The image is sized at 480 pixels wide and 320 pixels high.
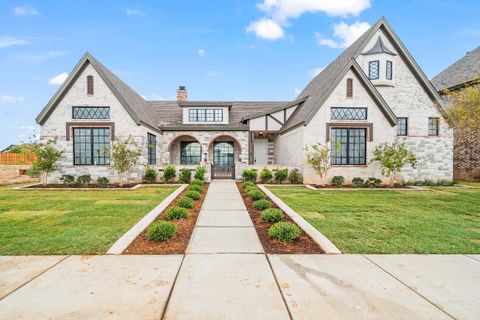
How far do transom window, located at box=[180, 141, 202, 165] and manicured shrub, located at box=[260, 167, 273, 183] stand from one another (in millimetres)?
7296

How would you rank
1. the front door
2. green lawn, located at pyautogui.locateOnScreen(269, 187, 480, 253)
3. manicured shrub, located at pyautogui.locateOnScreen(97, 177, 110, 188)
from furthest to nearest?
the front door → manicured shrub, located at pyautogui.locateOnScreen(97, 177, 110, 188) → green lawn, located at pyautogui.locateOnScreen(269, 187, 480, 253)

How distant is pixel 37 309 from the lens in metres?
2.93

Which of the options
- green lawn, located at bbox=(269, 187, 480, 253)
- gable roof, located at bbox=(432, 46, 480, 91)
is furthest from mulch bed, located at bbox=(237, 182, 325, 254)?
gable roof, located at bbox=(432, 46, 480, 91)

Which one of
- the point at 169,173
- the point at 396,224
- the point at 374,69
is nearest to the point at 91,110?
the point at 169,173

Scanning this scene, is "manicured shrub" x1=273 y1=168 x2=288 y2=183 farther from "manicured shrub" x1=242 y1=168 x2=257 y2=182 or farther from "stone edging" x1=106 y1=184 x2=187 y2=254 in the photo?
"stone edging" x1=106 y1=184 x2=187 y2=254

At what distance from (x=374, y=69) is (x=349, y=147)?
5.95 m

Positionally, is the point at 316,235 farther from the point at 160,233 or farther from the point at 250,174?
the point at 250,174

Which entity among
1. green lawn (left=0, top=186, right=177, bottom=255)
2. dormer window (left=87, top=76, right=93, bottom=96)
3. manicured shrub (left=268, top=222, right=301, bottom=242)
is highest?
dormer window (left=87, top=76, right=93, bottom=96)

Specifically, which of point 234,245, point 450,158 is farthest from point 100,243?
point 450,158

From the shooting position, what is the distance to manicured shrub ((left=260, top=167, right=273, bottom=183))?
16.9 meters

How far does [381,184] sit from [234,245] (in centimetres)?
1438

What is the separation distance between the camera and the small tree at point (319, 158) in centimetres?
1562

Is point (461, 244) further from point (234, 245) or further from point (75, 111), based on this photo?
point (75, 111)

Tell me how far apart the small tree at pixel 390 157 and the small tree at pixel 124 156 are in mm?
14484
